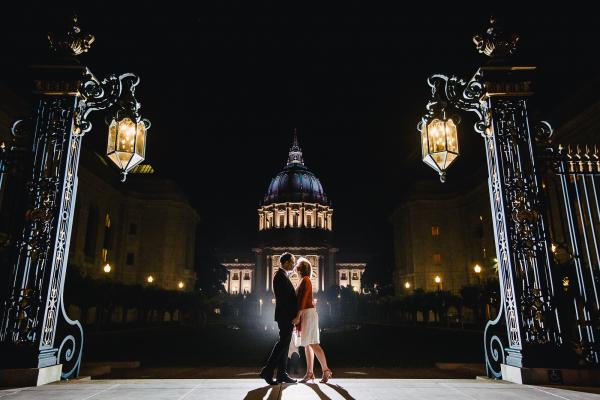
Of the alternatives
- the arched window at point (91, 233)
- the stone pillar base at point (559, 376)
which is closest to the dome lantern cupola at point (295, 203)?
the arched window at point (91, 233)

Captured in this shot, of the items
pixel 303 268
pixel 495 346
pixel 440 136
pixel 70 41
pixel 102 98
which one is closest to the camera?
pixel 303 268

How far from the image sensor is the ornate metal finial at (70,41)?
285 inches

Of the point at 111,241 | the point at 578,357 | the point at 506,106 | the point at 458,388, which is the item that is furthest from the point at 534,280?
the point at 111,241

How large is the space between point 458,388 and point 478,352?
10.2m

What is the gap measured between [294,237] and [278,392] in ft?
342

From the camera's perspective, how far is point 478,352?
14.9 metres

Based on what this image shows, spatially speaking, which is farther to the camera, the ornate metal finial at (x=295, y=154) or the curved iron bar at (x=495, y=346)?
the ornate metal finial at (x=295, y=154)

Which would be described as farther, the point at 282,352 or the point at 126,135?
the point at 126,135

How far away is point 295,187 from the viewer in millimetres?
116500

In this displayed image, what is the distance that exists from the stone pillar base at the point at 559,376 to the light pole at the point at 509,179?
0.09 m

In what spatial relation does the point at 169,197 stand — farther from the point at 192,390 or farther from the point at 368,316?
the point at 192,390

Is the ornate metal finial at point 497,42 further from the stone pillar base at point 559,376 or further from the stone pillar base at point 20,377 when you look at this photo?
the stone pillar base at point 20,377

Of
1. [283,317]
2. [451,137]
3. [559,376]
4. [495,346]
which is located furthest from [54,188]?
[559,376]

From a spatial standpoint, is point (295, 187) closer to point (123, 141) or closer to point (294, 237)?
point (294, 237)
